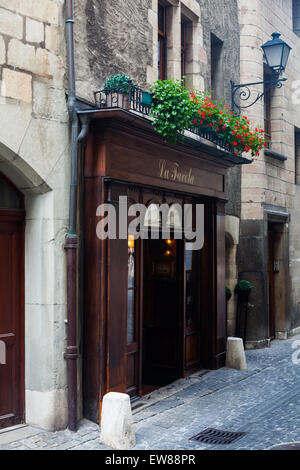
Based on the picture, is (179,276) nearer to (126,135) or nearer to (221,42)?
(126,135)

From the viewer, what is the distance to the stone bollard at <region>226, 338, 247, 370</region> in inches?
375

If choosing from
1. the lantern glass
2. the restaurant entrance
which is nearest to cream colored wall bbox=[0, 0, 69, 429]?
the restaurant entrance

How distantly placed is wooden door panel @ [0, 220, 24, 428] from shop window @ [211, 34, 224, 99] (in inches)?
227

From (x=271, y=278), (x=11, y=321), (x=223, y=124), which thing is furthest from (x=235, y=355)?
(x=11, y=321)

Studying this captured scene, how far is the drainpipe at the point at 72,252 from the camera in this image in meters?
6.20

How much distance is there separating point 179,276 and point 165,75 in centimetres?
305

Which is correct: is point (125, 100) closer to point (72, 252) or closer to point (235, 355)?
point (72, 252)

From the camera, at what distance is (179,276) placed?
893cm

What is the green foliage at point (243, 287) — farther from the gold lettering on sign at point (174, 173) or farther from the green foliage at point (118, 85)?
the green foliage at point (118, 85)

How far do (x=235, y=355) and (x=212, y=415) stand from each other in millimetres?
2638

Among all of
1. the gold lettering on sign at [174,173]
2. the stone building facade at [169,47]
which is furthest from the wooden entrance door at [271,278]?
the gold lettering on sign at [174,173]

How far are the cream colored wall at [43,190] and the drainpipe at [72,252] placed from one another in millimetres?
83
